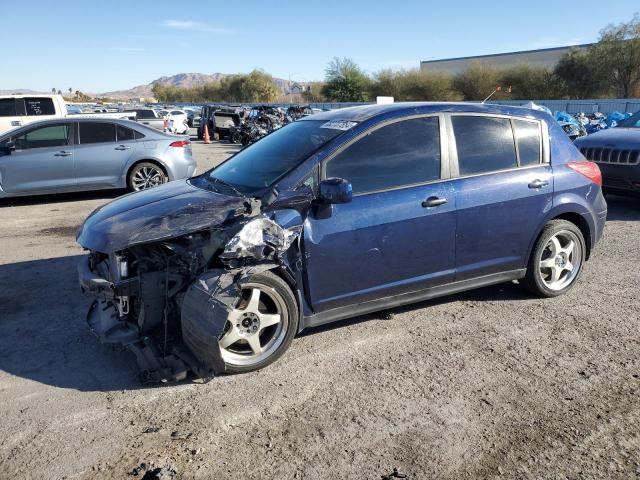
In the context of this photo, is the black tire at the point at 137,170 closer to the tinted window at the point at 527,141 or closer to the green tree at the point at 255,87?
the tinted window at the point at 527,141

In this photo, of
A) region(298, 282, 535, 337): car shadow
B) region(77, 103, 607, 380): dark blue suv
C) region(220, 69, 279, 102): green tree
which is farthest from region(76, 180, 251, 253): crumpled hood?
region(220, 69, 279, 102): green tree

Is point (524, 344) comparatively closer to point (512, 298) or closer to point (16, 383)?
point (512, 298)

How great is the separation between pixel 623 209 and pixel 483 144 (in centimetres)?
581

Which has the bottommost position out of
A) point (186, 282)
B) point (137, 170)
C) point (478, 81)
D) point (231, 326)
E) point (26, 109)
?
point (231, 326)

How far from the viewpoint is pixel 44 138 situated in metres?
9.45

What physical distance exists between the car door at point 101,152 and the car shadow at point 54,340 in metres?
4.28

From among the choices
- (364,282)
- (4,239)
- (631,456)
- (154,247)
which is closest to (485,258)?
(364,282)

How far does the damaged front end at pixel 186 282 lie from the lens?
11.2 feet

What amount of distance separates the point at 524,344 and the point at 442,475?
68.8 inches

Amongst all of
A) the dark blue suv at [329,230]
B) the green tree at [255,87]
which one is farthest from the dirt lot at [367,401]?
the green tree at [255,87]

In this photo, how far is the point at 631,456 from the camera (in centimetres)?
276

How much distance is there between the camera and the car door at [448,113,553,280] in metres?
4.33

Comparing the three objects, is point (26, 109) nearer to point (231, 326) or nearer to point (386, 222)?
point (231, 326)

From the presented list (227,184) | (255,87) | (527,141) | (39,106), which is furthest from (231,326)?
(255,87)
